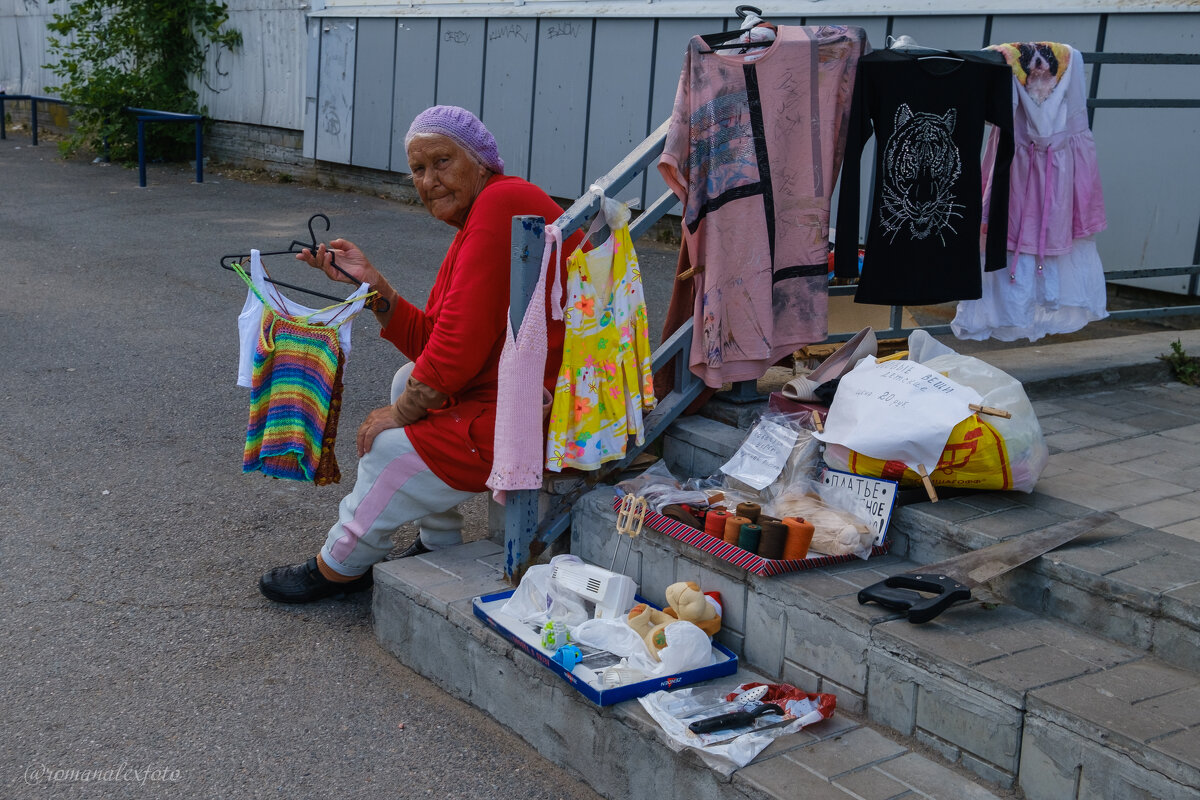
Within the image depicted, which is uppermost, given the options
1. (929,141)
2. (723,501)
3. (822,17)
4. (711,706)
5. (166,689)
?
(822,17)

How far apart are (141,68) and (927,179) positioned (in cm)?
1459

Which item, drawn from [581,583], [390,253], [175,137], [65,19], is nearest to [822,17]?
[390,253]

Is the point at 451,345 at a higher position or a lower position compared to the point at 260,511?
higher

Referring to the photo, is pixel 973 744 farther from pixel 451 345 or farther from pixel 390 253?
pixel 390 253

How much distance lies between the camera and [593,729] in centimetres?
306

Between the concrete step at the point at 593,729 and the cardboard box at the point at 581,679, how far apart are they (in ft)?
0.10

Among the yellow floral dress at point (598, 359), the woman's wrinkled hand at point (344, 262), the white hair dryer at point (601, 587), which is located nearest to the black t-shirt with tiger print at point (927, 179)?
the yellow floral dress at point (598, 359)

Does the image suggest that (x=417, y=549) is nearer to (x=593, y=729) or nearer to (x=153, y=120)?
(x=593, y=729)

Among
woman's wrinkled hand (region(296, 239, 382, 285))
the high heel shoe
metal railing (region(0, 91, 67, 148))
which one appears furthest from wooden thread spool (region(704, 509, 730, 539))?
metal railing (region(0, 91, 67, 148))

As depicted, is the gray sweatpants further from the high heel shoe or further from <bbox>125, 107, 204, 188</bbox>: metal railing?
<bbox>125, 107, 204, 188</bbox>: metal railing

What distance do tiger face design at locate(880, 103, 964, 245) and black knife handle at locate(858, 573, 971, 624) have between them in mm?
1748

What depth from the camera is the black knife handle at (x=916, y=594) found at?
2.84m

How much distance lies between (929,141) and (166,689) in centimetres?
316

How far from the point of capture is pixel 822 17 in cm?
884
